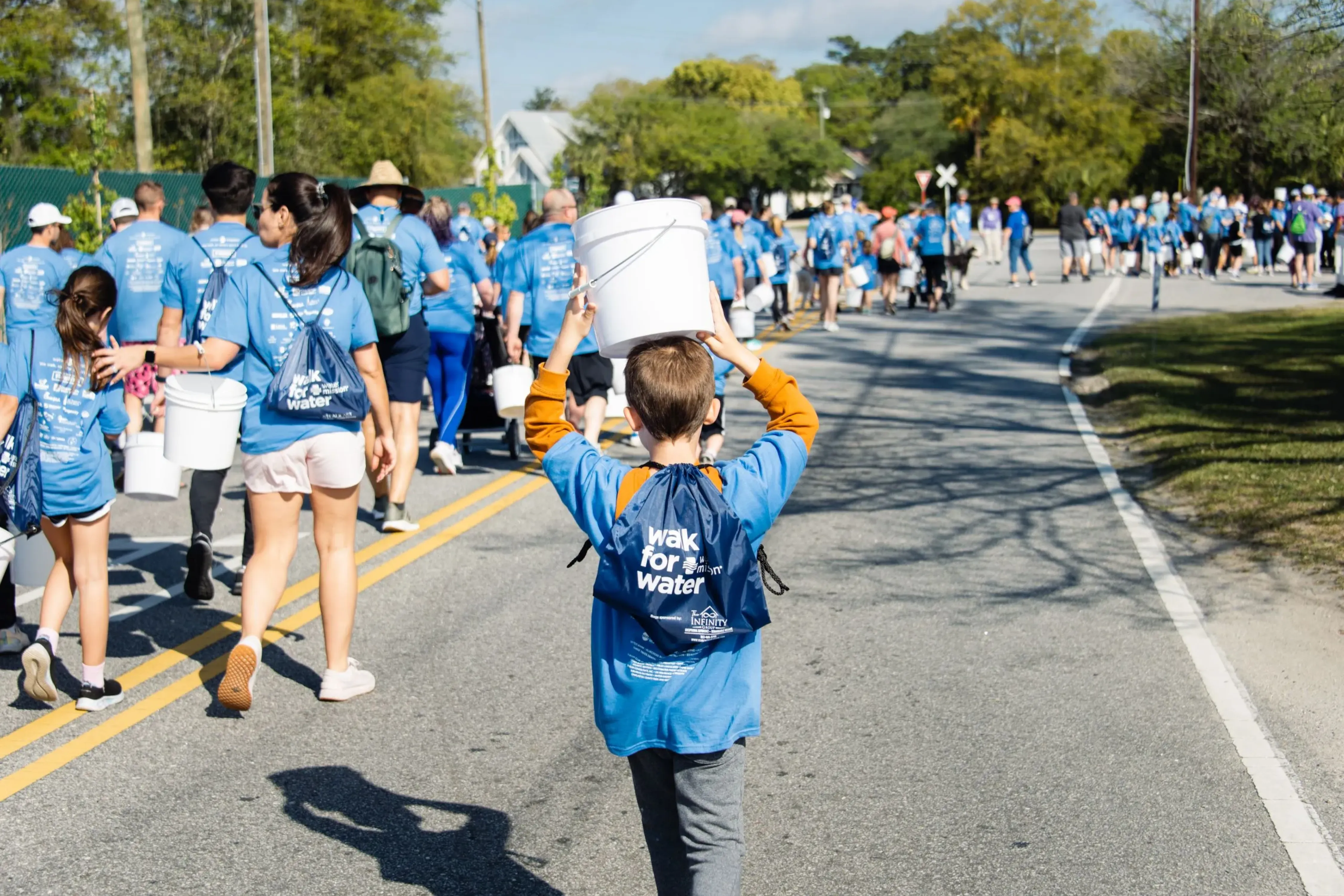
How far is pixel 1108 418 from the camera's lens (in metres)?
12.7

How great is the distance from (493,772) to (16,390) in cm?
226

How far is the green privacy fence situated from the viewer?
18938 millimetres

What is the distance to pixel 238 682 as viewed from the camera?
511cm

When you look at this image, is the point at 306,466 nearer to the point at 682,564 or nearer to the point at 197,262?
the point at 197,262

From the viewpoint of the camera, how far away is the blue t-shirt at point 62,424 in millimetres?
5348

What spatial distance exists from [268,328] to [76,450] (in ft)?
2.84

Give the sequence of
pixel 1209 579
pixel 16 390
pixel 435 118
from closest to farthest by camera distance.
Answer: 1. pixel 16 390
2. pixel 1209 579
3. pixel 435 118

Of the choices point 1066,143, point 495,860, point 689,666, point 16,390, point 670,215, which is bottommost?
point 495,860

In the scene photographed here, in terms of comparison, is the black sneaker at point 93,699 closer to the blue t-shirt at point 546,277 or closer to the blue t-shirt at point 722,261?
the blue t-shirt at point 546,277

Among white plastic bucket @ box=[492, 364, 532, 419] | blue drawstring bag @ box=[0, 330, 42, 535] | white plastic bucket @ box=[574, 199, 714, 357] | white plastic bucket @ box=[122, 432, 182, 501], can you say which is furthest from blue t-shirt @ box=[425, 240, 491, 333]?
white plastic bucket @ box=[574, 199, 714, 357]

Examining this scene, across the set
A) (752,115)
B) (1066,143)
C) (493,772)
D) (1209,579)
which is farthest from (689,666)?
(752,115)

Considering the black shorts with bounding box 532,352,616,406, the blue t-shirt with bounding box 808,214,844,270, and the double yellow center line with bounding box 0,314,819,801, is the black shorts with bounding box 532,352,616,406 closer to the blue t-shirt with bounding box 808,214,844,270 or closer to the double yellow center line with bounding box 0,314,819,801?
the double yellow center line with bounding box 0,314,819,801

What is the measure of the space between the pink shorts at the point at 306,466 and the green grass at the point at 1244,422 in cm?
502

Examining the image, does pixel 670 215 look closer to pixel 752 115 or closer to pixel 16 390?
pixel 16 390
